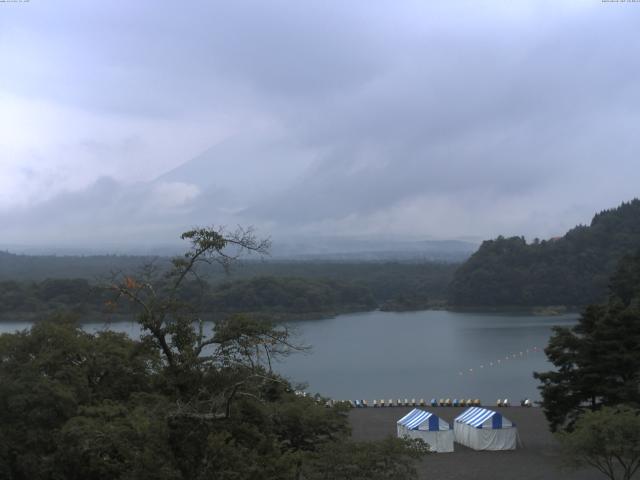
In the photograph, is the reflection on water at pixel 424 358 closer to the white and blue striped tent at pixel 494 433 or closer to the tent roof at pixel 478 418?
the tent roof at pixel 478 418

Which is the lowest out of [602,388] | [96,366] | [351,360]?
[351,360]

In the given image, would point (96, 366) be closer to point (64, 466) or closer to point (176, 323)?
point (64, 466)

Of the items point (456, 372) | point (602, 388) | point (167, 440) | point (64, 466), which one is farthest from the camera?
point (456, 372)

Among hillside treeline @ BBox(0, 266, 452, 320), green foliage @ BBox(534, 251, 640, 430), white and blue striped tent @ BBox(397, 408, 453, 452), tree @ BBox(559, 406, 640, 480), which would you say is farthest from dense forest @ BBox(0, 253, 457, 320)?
tree @ BBox(559, 406, 640, 480)

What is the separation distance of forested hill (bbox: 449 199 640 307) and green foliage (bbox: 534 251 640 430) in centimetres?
4892

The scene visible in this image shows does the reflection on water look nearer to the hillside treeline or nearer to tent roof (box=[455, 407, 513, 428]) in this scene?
the hillside treeline

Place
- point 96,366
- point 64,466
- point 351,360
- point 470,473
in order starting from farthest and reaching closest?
1. point 351,360
2. point 470,473
3. point 96,366
4. point 64,466

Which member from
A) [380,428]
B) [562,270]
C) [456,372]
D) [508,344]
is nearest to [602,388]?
[380,428]

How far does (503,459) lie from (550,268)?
5597 cm

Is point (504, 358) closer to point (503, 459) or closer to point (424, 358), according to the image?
point (424, 358)

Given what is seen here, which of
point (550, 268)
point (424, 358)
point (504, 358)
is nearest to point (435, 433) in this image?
point (504, 358)

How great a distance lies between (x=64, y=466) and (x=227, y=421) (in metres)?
3.25

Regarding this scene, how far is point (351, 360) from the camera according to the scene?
116 ft

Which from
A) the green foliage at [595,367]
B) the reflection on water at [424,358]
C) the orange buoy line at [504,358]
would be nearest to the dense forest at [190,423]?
the green foliage at [595,367]
